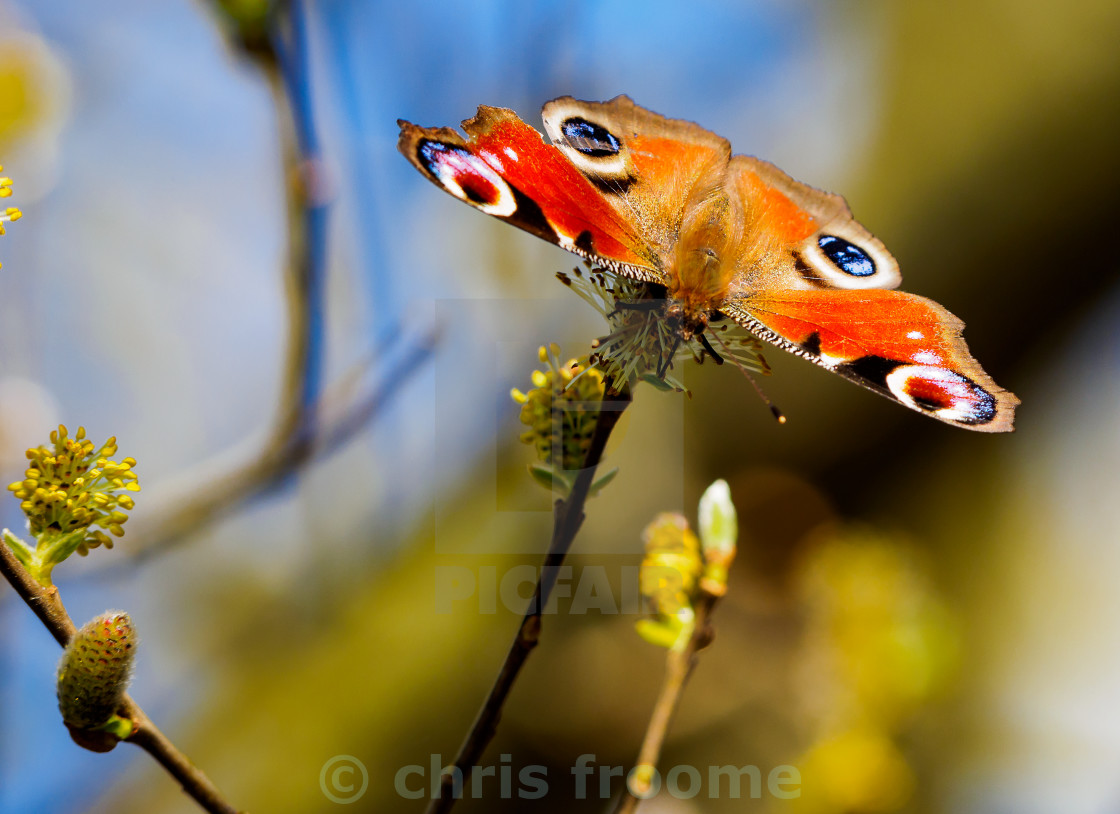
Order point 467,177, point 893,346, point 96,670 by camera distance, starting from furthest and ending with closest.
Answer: point 893,346, point 467,177, point 96,670

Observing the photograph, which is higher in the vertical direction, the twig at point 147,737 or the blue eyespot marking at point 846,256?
the blue eyespot marking at point 846,256

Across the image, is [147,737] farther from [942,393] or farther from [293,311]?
[942,393]

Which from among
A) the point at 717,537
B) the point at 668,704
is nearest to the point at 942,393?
the point at 717,537

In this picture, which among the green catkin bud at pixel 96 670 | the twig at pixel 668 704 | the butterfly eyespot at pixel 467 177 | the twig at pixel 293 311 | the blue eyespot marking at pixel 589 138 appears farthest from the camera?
the twig at pixel 293 311

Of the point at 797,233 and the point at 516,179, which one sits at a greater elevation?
the point at 797,233

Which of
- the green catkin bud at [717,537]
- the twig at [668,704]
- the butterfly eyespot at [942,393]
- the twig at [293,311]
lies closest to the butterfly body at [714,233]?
the butterfly eyespot at [942,393]

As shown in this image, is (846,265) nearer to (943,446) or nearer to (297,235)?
(297,235)

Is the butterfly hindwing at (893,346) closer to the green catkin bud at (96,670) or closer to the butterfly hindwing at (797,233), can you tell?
the butterfly hindwing at (797,233)

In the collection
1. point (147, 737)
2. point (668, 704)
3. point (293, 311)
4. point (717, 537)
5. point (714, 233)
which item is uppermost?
point (714, 233)

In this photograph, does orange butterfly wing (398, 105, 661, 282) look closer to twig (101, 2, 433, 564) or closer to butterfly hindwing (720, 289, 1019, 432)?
butterfly hindwing (720, 289, 1019, 432)
